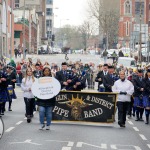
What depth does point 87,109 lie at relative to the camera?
2039 cm

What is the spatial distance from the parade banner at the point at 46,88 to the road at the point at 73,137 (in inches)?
A: 38.8

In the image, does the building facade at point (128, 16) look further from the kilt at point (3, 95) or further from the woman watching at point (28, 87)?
the woman watching at point (28, 87)

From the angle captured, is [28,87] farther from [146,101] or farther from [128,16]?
[128,16]

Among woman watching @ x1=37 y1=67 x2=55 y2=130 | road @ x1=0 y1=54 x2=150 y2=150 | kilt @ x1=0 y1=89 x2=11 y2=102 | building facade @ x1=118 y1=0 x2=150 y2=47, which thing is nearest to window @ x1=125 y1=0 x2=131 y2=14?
building facade @ x1=118 y1=0 x2=150 y2=47

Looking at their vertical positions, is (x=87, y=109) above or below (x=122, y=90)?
below

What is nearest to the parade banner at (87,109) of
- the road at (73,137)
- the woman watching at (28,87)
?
the road at (73,137)

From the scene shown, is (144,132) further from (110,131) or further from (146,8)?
(146,8)

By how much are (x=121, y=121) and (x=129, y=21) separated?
117 metres

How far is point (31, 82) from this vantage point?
67.5ft

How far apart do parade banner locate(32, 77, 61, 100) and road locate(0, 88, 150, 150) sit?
99 centimetres

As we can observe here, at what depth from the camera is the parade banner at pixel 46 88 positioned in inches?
727

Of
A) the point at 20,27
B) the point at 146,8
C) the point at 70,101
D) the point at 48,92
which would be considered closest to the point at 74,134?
the point at 48,92

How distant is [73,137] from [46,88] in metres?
2.09

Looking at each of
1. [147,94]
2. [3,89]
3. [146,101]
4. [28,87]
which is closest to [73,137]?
[28,87]
